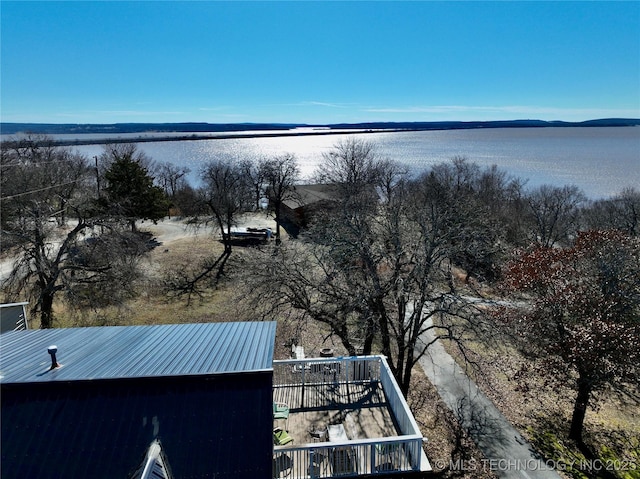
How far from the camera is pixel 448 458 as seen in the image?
456 inches

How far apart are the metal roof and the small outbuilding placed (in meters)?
0.04

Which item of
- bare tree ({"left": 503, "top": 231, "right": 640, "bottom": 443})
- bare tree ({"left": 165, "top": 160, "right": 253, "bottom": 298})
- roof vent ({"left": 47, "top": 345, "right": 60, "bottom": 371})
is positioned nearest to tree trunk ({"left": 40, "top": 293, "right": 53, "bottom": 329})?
bare tree ({"left": 165, "top": 160, "right": 253, "bottom": 298})

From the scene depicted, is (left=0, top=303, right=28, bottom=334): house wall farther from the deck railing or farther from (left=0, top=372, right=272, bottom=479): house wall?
the deck railing

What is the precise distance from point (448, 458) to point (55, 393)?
1004 centimetres

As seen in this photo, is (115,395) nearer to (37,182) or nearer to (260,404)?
(260,404)

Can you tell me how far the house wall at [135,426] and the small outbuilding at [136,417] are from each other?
0.5 inches

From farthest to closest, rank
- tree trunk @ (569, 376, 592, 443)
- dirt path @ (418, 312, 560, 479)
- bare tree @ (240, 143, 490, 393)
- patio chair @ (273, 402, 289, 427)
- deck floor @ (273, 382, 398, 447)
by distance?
bare tree @ (240, 143, 490, 393) < tree trunk @ (569, 376, 592, 443) < dirt path @ (418, 312, 560, 479) < patio chair @ (273, 402, 289, 427) < deck floor @ (273, 382, 398, 447)

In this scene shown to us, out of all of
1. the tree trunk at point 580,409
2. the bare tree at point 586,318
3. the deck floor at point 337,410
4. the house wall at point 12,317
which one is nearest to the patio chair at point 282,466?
the deck floor at point 337,410

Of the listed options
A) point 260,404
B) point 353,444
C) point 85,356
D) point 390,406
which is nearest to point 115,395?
point 85,356

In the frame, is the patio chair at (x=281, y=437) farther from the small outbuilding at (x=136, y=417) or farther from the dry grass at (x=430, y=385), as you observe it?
the dry grass at (x=430, y=385)

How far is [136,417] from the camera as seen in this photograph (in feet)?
20.6

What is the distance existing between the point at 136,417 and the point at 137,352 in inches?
64.3

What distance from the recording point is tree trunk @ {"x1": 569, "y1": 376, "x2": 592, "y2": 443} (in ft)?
39.1

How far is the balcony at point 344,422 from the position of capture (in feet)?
26.6
